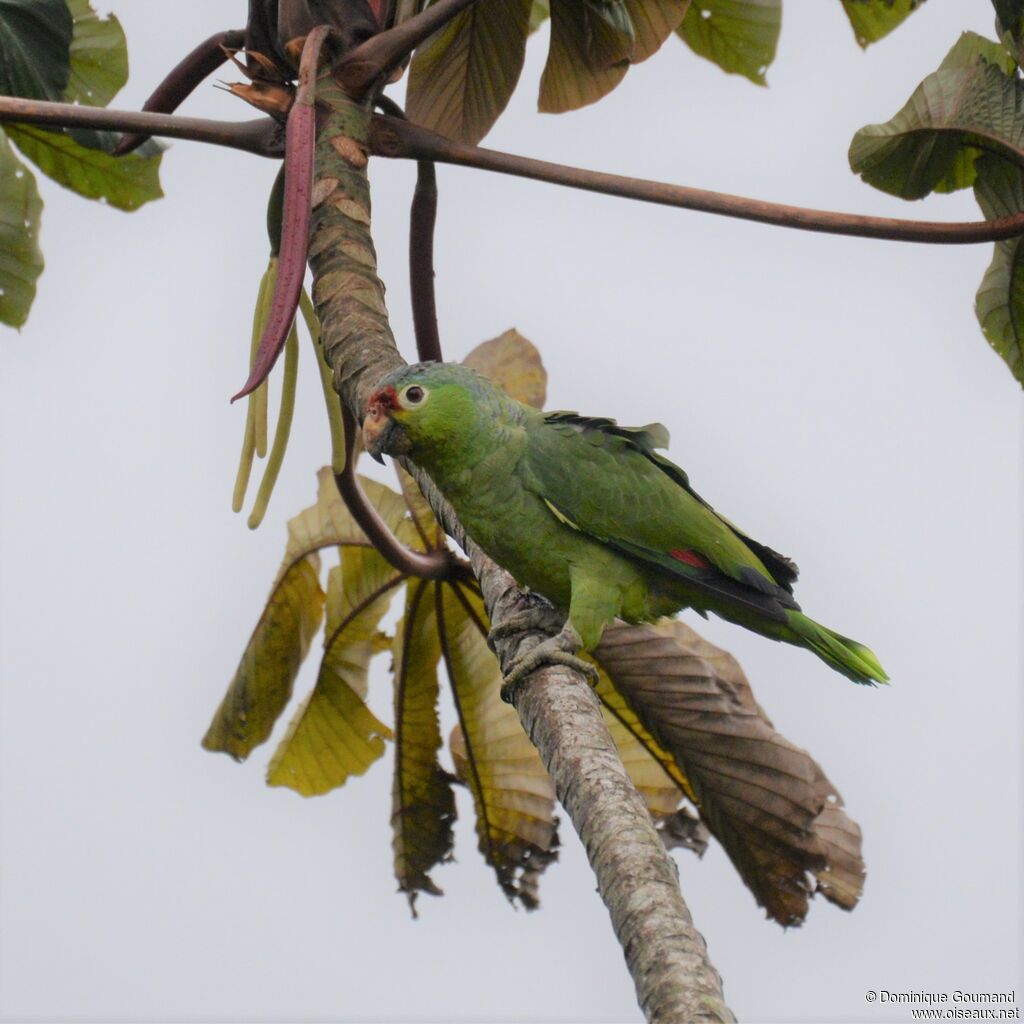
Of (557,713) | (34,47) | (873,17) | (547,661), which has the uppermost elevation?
(873,17)

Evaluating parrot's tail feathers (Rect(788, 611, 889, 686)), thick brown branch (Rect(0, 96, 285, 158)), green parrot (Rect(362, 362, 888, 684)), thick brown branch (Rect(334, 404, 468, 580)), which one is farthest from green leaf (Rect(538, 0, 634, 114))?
parrot's tail feathers (Rect(788, 611, 889, 686))

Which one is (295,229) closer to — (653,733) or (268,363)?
(268,363)

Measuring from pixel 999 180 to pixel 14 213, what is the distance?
3144 mm

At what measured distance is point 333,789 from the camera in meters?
4.67

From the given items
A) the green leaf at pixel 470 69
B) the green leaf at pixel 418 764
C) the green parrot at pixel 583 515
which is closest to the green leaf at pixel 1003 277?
the green parrot at pixel 583 515

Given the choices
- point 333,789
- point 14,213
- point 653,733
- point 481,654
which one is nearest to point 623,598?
point 653,733

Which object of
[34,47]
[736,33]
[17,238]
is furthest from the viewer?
[736,33]

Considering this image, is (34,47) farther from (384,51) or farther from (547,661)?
(547,661)

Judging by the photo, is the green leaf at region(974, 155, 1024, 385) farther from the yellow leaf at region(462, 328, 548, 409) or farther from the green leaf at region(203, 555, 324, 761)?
the green leaf at region(203, 555, 324, 761)

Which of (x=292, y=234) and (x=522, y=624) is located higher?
(x=292, y=234)

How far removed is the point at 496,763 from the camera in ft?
14.1

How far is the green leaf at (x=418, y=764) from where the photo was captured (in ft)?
14.1

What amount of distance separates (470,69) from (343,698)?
7.29ft

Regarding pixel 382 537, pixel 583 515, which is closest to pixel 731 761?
pixel 583 515
